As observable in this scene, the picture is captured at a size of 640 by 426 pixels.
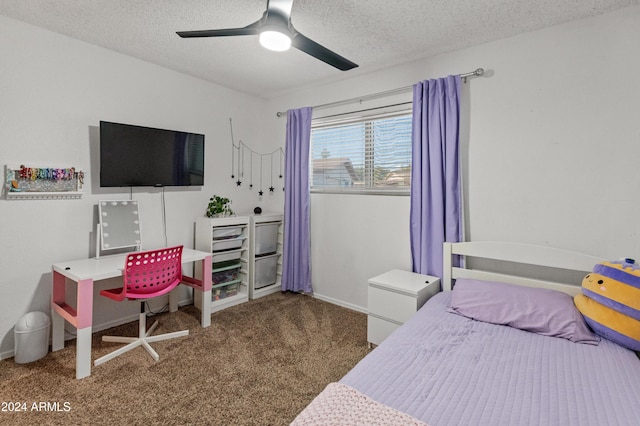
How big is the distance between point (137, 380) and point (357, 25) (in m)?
2.98

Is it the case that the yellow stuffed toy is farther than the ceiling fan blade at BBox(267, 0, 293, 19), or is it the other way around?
the ceiling fan blade at BBox(267, 0, 293, 19)

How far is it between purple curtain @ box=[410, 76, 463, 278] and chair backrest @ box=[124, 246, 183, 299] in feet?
6.94

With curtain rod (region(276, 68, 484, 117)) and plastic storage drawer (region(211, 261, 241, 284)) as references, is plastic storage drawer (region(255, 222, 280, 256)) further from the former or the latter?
curtain rod (region(276, 68, 484, 117))

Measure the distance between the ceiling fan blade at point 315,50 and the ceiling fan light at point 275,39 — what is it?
0.15ft

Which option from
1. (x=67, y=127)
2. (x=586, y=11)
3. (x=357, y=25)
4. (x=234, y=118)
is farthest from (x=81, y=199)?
(x=586, y=11)

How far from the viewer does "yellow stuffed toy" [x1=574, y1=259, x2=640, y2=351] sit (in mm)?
1722

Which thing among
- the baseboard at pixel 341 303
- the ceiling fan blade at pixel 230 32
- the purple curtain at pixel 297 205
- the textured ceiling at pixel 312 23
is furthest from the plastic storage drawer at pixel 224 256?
the ceiling fan blade at pixel 230 32

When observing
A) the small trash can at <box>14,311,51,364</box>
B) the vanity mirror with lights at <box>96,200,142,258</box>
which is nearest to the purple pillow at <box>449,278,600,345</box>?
the vanity mirror with lights at <box>96,200,142,258</box>

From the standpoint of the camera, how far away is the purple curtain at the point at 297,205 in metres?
3.83

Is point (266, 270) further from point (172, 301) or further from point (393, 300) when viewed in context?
point (393, 300)

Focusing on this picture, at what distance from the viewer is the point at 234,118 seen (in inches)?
158

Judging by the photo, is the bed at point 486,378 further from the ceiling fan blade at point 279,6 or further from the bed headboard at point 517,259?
the ceiling fan blade at point 279,6

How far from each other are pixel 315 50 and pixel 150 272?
79.3 inches

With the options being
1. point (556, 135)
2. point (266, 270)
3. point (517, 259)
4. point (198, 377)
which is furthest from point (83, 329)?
point (556, 135)
